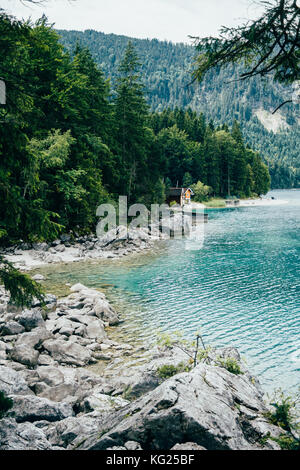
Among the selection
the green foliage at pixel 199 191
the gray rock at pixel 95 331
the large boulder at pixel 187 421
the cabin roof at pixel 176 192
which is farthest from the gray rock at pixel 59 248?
the green foliage at pixel 199 191

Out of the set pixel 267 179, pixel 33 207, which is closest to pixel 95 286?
pixel 33 207

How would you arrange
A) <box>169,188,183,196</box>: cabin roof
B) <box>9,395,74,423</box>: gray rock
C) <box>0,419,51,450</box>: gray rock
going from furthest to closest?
1. <box>169,188,183,196</box>: cabin roof
2. <box>9,395,74,423</box>: gray rock
3. <box>0,419,51,450</box>: gray rock

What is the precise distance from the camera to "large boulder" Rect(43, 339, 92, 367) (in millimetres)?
10211

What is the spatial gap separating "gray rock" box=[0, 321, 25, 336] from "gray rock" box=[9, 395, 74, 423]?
456 cm

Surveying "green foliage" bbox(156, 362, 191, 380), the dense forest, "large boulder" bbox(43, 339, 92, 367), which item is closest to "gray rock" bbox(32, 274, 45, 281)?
the dense forest

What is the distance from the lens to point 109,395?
8125mm

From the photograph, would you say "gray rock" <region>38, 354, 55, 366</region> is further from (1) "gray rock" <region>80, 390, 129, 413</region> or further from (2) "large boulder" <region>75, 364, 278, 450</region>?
(2) "large boulder" <region>75, 364, 278, 450</region>

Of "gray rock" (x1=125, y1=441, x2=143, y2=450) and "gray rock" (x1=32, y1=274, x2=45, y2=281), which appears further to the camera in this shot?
"gray rock" (x1=32, y1=274, x2=45, y2=281)

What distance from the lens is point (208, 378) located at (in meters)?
5.82

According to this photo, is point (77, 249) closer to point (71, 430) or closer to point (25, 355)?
point (25, 355)

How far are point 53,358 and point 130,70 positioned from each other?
39.8 m

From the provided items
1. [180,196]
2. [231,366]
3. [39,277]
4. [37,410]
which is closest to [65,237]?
[39,277]

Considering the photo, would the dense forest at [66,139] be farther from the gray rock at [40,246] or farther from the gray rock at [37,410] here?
the gray rock at [37,410]

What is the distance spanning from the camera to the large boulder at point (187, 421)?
4531mm
